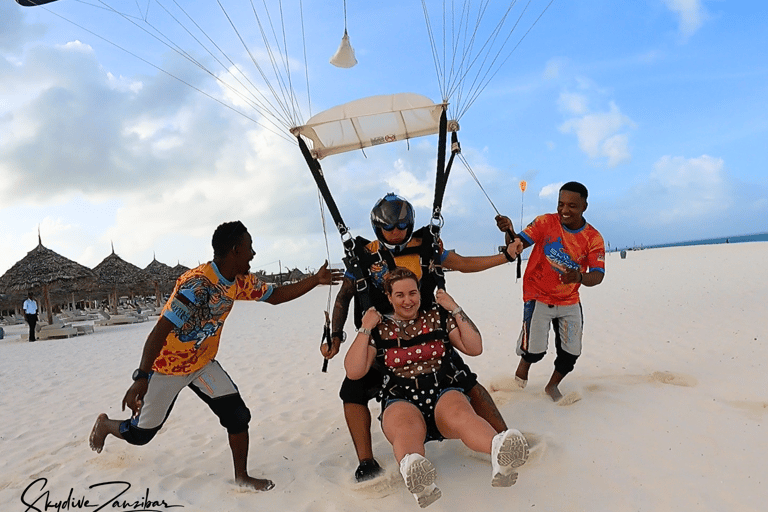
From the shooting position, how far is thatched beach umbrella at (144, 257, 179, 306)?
29.1 m

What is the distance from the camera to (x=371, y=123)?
16.5 ft

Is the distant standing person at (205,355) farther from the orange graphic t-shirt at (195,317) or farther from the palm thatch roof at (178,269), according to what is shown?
the palm thatch roof at (178,269)

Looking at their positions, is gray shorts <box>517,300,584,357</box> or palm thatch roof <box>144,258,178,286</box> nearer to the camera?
gray shorts <box>517,300,584,357</box>

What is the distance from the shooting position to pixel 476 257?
370 centimetres

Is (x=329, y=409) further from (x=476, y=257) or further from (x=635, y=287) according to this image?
(x=635, y=287)

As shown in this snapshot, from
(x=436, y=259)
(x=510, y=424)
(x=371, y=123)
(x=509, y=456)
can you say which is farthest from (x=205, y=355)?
(x=371, y=123)

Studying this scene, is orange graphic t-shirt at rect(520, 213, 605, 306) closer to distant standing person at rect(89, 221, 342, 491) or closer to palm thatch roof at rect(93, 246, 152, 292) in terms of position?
distant standing person at rect(89, 221, 342, 491)

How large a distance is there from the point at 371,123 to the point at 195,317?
9.30ft

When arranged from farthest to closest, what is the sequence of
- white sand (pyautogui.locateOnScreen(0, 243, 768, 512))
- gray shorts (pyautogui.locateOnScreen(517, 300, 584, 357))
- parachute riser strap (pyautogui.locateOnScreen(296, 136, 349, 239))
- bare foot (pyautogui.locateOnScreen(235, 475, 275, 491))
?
gray shorts (pyautogui.locateOnScreen(517, 300, 584, 357)) < parachute riser strap (pyautogui.locateOnScreen(296, 136, 349, 239)) < bare foot (pyautogui.locateOnScreen(235, 475, 275, 491)) < white sand (pyautogui.locateOnScreen(0, 243, 768, 512))

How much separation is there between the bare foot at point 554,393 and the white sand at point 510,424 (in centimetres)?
9

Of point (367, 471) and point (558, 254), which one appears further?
point (558, 254)

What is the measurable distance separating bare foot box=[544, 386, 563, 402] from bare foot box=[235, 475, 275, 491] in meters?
2.82

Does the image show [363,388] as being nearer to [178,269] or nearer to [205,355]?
[205,355]

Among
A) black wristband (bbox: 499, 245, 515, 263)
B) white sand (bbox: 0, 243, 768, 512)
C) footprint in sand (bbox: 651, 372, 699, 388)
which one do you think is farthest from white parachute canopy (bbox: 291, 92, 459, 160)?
footprint in sand (bbox: 651, 372, 699, 388)
